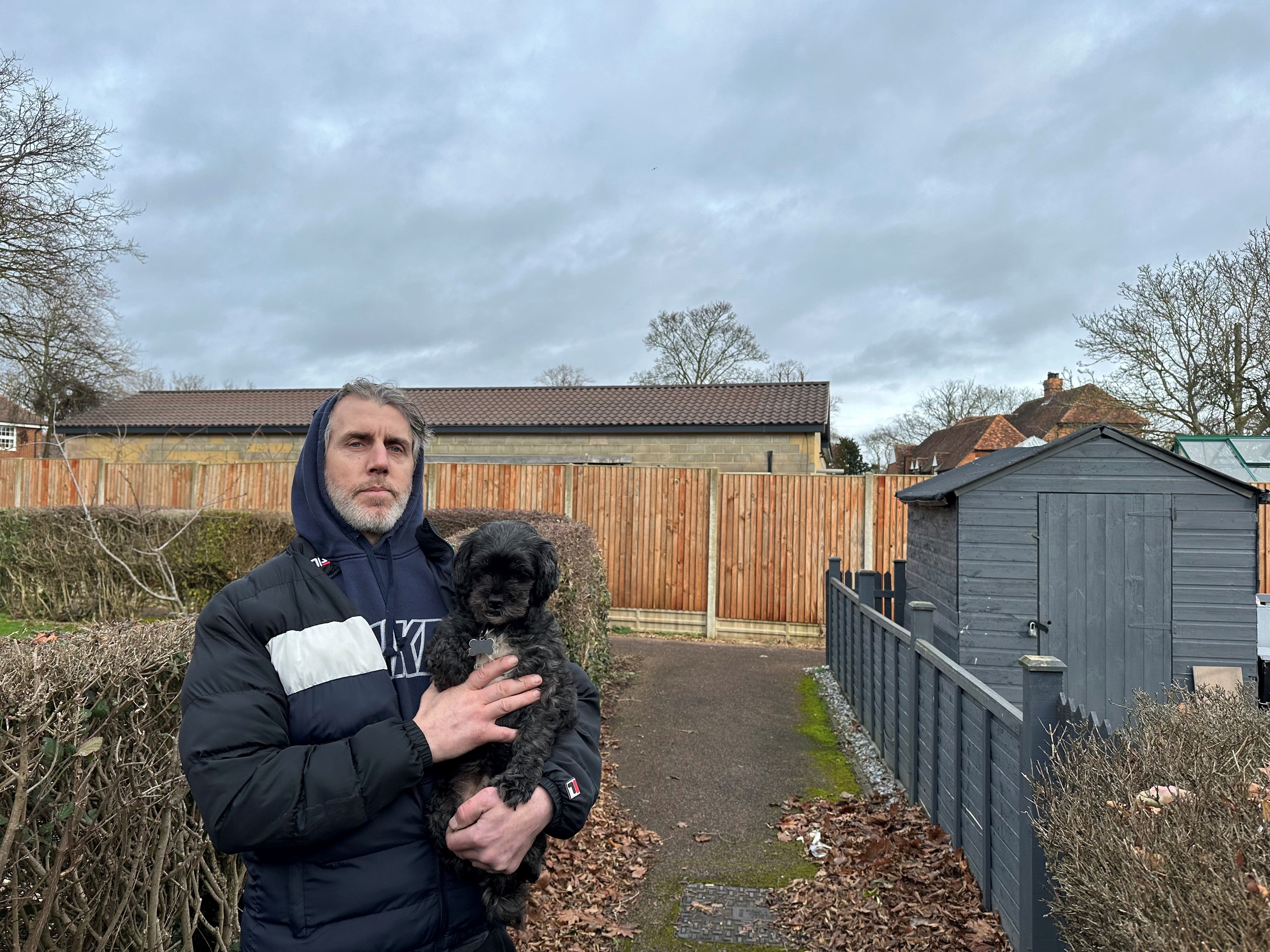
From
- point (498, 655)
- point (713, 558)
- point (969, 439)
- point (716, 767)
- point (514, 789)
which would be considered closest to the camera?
point (514, 789)

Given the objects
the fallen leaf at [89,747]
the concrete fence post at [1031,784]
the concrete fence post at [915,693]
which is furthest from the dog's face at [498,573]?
the concrete fence post at [915,693]

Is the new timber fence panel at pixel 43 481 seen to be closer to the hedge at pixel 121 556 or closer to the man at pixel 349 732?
the hedge at pixel 121 556

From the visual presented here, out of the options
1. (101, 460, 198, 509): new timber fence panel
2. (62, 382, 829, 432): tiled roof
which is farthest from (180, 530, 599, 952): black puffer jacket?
(101, 460, 198, 509): new timber fence panel

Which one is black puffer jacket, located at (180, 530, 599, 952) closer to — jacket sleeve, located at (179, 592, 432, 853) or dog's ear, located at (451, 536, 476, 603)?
jacket sleeve, located at (179, 592, 432, 853)

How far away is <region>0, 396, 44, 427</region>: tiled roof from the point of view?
105 feet

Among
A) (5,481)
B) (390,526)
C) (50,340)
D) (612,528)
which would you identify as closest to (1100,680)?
(390,526)

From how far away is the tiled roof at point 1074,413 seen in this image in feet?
66.2

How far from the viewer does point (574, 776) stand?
1906 millimetres

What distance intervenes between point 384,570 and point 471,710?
468 mm

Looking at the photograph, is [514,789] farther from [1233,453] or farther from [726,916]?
[1233,453]

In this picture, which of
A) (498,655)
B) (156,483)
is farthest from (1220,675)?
(156,483)

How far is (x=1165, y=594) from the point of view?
6363 millimetres

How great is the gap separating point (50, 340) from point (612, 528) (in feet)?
54.2

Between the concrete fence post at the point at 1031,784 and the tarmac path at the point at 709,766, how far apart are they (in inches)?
60.8
